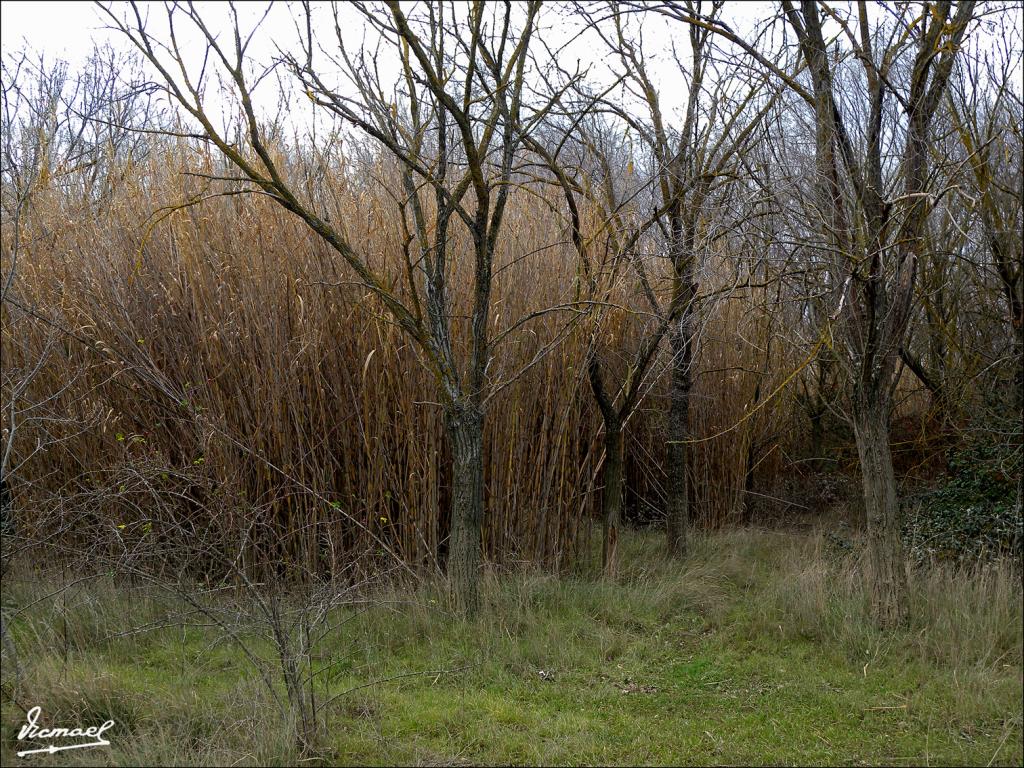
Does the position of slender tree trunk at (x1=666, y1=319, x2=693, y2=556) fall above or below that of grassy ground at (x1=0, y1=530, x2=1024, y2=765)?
above

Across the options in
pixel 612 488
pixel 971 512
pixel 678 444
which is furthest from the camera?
pixel 678 444

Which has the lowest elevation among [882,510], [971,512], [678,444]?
[971,512]

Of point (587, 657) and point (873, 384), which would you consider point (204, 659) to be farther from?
point (873, 384)

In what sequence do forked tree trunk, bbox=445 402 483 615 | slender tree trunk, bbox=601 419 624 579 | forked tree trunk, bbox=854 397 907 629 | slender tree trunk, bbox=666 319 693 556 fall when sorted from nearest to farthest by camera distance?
forked tree trunk, bbox=854 397 907 629
forked tree trunk, bbox=445 402 483 615
slender tree trunk, bbox=601 419 624 579
slender tree trunk, bbox=666 319 693 556

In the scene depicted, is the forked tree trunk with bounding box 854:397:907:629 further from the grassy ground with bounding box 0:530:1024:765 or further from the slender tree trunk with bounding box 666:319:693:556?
the slender tree trunk with bounding box 666:319:693:556

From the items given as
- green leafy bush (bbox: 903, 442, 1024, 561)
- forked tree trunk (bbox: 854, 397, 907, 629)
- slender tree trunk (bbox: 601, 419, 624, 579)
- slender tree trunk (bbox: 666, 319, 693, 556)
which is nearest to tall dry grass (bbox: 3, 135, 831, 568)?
slender tree trunk (bbox: 601, 419, 624, 579)

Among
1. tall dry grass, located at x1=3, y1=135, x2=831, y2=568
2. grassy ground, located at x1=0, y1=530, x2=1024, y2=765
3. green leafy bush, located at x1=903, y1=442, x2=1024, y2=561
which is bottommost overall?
grassy ground, located at x1=0, y1=530, x2=1024, y2=765

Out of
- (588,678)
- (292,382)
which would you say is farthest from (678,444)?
(292,382)

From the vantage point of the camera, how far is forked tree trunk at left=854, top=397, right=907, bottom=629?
3.96m

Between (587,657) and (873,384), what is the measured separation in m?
1.80

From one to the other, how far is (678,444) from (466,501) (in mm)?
1926

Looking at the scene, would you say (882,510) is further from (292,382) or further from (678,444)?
(292,382)

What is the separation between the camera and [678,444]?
18.8 ft

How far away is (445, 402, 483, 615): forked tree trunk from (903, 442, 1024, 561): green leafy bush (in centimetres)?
240
